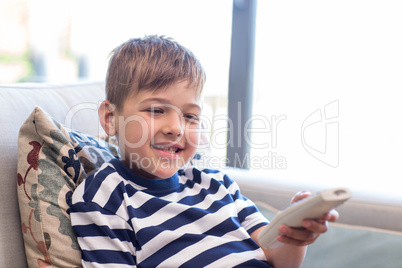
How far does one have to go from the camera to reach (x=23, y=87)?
1.12 metres

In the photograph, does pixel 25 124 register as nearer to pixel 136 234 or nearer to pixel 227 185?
pixel 136 234

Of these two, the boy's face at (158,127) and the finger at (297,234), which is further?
the boy's face at (158,127)

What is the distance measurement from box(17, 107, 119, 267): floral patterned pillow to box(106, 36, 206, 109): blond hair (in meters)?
0.17

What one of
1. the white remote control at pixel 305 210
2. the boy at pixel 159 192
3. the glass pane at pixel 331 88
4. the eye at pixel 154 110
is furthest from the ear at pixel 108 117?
the glass pane at pixel 331 88

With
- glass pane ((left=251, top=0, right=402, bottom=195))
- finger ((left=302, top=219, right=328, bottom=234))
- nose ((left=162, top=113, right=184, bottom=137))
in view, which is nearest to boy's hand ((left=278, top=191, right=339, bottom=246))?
finger ((left=302, top=219, right=328, bottom=234))

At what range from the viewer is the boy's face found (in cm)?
96

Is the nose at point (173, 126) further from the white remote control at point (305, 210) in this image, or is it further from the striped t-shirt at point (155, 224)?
the white remote control at point (305, 210)

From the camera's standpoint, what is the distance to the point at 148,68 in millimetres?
973

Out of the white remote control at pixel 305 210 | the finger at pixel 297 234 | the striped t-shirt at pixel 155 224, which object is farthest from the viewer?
the striped t-shirt at pixel 155 224

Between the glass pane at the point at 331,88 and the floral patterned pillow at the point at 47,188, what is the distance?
1.11m

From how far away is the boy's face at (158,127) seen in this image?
0.96 meters

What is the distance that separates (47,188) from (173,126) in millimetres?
301

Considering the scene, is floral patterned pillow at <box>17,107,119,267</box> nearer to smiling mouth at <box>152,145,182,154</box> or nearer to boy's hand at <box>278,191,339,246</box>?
smiling mouth at <box>152,145,182,154</box>

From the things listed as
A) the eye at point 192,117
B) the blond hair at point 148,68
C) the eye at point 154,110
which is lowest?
the eye at point 192,117
